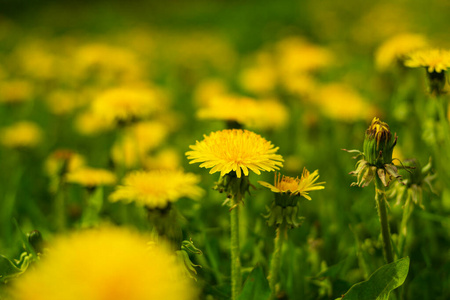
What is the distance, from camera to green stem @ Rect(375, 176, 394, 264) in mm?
963

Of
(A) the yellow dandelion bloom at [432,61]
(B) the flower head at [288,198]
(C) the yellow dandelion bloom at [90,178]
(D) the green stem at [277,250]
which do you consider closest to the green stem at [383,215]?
(B) the flower head at [288,198]

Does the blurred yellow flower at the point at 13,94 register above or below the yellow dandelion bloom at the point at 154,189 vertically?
above

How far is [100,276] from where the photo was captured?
506mm

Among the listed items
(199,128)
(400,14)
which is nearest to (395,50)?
(199,128)

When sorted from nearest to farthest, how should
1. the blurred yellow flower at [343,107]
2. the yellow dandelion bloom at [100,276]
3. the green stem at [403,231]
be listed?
the yellow dandelion bloom at [100,276] < the green stem at [403,231] < the blurred yellow flower at [343,107]

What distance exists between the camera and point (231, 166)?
0.94 metres

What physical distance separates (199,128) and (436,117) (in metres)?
1.75

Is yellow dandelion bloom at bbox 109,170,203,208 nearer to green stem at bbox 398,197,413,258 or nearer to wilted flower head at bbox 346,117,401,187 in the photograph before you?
wilted flower head at bbox 346,117,401,187

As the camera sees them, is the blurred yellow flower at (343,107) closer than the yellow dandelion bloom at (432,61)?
No

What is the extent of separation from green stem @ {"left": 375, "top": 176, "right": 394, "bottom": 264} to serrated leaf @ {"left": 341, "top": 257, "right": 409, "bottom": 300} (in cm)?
10

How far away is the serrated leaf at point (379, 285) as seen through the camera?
939 millimetres

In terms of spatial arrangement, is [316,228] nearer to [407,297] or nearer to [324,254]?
[324,254]

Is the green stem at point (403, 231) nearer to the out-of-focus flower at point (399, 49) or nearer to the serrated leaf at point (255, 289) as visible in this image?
the serrated leaf at point (255, 289)

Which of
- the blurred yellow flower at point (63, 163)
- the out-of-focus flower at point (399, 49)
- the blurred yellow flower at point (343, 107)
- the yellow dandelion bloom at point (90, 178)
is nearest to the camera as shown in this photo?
the yellow dandelion bloom at point (90, 178)
